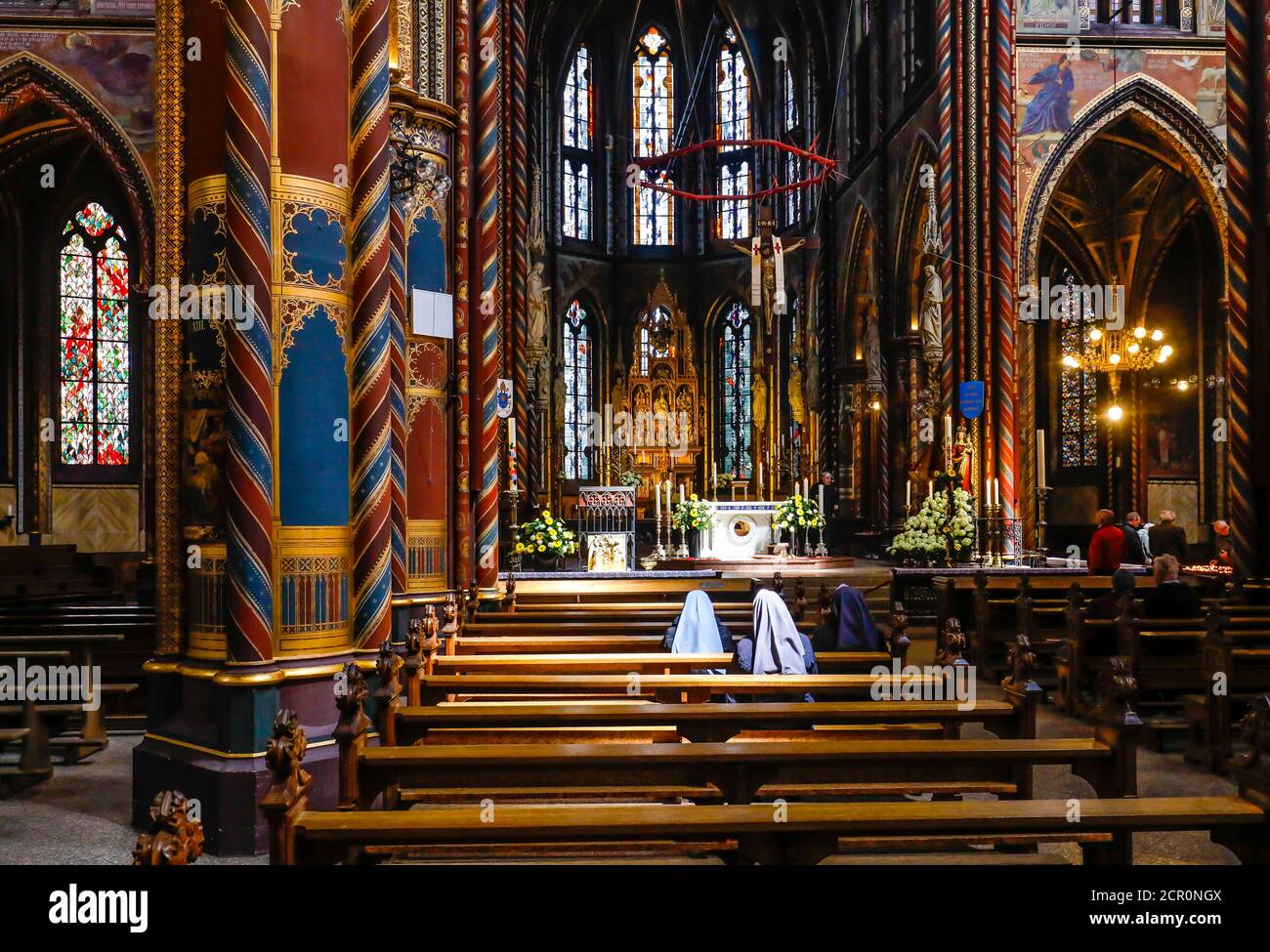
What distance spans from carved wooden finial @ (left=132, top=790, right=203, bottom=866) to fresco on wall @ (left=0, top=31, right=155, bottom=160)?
54.9ft

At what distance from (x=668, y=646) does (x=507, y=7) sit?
15.8 m

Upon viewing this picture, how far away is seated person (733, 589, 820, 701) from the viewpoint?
6.99m

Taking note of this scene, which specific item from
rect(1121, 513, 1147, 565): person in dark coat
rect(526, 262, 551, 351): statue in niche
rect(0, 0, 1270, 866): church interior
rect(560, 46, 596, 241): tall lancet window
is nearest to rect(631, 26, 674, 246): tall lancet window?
rect(560, 46, 596, 241): tall lancet window

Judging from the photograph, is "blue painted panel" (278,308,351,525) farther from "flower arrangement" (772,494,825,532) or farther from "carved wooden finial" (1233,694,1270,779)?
"flower arrangement" (772,494,825,532)

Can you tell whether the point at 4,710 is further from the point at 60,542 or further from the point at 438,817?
the point at 60,542

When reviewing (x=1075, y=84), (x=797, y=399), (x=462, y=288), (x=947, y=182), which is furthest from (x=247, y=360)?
(x=797, y=399)

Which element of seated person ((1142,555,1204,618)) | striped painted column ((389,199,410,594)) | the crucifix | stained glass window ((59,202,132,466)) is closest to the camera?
striped painted column ((389,199,410,594))

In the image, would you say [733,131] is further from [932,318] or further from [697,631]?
[697,631]

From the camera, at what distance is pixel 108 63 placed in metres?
17.5

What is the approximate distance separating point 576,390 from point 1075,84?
1795 cm

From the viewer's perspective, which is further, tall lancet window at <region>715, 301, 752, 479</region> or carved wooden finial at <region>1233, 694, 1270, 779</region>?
tall lancet window at <region>715, 301, 752, 479</region>

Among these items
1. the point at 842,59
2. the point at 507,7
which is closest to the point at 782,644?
the point at 507,7

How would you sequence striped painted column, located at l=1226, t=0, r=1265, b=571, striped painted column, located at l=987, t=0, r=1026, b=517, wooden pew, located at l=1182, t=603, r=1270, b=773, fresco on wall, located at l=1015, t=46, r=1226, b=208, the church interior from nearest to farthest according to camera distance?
the church interior → wooden pew, located at l=1182, t=603, r=1270, b=773 → striped painted column, located at l=1226, t=0, r=1265, b=571 → striped painted column, located at l=987, t=0, r=1026, b=517 → fresco on wall, located at l=1015, t=46, r=1226, b=208

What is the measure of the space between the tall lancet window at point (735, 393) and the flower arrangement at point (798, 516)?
13673mm
